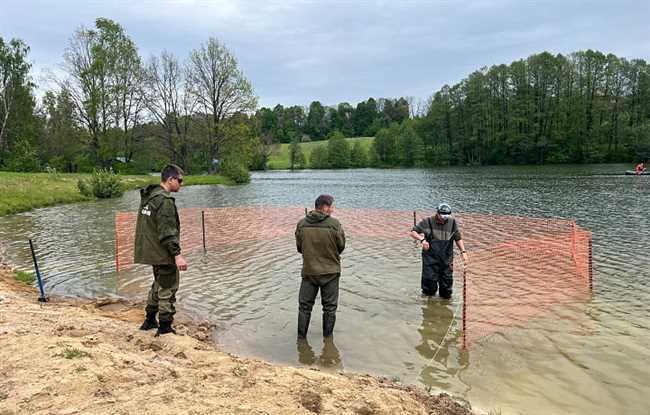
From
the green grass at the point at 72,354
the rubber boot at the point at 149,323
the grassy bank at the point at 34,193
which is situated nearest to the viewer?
the green grass at the point at 72,354

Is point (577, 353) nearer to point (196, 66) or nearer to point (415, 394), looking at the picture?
point (415, 394)

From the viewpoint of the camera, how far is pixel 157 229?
18.4 ft

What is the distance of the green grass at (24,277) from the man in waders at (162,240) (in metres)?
5.48

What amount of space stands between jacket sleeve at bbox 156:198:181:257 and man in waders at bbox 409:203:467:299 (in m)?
4.06

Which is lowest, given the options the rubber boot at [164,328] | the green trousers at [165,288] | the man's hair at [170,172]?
the rubber boot at [164,328]

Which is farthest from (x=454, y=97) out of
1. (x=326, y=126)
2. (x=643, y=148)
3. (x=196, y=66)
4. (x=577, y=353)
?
(x=577, y=353)

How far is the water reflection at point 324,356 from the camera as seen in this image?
19.2 feet

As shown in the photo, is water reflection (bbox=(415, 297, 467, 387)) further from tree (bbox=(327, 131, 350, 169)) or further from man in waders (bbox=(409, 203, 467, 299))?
tree (bbox=(327, 131, 350, 169))

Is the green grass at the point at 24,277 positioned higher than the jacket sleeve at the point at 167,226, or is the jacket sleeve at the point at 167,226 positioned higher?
the jacket sleeve at the point at 167,226

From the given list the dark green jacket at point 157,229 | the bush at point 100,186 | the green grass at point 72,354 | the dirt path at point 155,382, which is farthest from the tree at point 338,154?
the green grass at point 72,354

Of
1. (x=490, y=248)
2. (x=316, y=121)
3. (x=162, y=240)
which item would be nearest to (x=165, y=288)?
(x=162, y=240)

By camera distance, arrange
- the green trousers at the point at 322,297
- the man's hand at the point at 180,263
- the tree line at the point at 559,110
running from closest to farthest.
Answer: the man's hand at the point at 180,263
the green trousers at the point at 322,297
the tree line at the point at 559,110

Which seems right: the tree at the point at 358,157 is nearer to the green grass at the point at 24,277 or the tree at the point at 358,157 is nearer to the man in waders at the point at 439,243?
the green grass at the point at 24,277

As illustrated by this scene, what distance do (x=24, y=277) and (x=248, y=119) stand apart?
4780 cm
